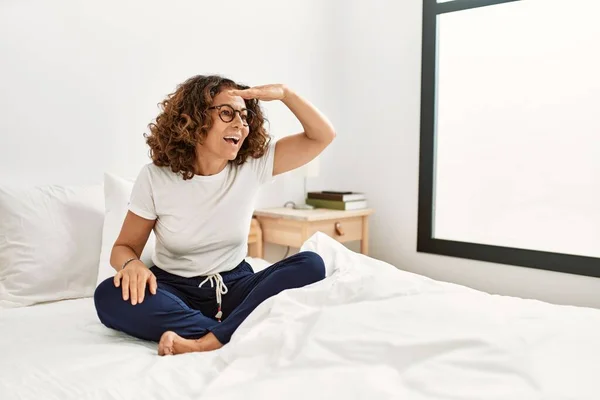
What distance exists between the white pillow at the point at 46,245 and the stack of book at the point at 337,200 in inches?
51.7

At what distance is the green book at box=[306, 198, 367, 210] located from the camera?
115 inches

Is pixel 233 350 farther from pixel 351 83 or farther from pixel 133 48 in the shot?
pixel 351 83

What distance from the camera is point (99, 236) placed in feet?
6.35

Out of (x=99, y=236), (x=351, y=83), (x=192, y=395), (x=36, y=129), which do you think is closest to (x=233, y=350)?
(x=192, y=395)

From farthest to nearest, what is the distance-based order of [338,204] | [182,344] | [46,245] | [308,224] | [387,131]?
1. [387,131]
2. [338,204]
3. [308,224]
4. [46,245]
5. [182,344]

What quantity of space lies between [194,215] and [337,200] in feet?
4.56

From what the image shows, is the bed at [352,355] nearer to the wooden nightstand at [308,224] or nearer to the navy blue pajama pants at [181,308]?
the navy blue pajama pants at [181,308]

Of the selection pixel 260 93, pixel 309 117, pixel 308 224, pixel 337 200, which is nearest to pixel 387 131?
pixel 337 200

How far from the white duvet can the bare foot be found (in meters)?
0.03

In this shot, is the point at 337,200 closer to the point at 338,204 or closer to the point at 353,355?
the point at 338,204

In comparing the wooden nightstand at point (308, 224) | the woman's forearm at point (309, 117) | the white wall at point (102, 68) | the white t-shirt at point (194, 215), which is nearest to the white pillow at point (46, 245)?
the white wall at point (102, 68)

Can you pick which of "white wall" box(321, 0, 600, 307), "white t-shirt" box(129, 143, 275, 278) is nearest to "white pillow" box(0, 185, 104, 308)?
"white t-shirt" box(129, 143, 275, 278)

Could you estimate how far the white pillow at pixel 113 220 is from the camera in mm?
1843

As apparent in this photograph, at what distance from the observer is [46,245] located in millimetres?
1822
